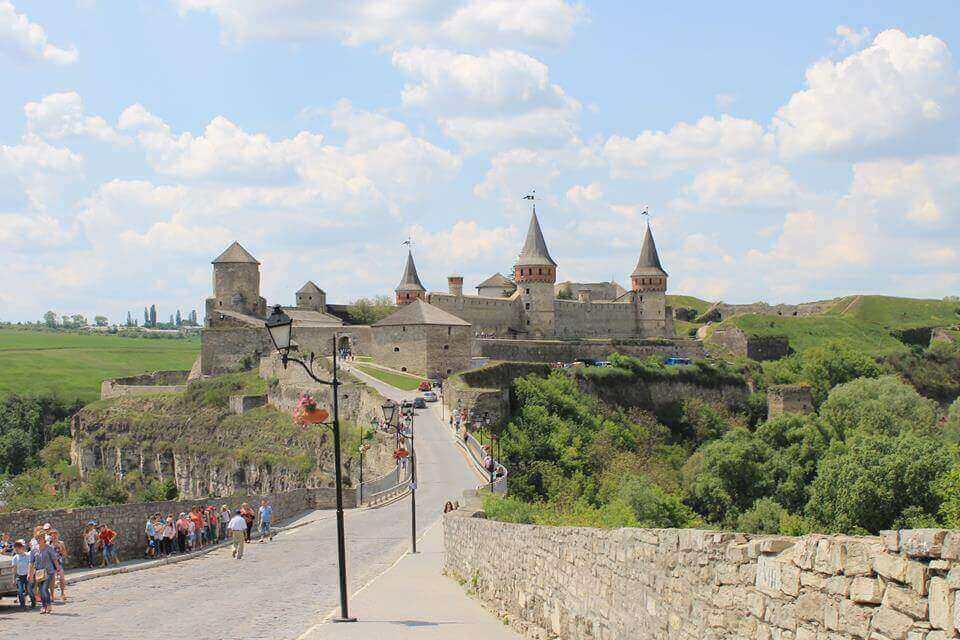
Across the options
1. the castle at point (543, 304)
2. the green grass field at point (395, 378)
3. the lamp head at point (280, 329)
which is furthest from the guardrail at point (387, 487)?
the castle at point (543, 304)

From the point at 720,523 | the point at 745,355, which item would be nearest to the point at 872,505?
the point at 720,523

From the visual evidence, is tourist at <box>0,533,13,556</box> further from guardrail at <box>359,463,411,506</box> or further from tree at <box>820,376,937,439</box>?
tree at <box>820,376,937,439</box>

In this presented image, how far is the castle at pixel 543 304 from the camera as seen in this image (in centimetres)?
7919

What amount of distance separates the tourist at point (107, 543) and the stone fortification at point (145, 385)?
45.7 m

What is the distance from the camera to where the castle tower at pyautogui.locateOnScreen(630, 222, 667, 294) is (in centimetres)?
9019

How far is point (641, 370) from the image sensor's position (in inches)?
2621

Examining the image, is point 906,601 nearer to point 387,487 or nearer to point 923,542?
point 923,542

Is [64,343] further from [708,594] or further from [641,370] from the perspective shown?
[708,594]

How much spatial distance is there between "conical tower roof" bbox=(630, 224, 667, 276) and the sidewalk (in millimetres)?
73051

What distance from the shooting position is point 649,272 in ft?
296

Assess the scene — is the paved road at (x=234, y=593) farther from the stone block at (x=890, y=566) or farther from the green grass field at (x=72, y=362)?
the green grass field at (x=72, y=362)

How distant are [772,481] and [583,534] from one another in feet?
123

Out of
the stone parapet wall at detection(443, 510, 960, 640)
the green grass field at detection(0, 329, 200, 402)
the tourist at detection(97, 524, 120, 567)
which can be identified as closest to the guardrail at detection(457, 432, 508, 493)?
the tourist at detection(97, 524, 120, 567)

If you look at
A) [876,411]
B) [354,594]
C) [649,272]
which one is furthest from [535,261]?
[354,594]
